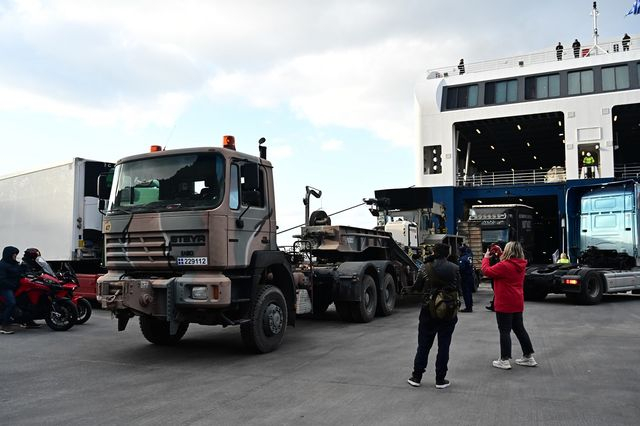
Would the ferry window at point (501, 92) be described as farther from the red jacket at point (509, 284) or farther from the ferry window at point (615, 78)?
the red jacket at point (509, 284)

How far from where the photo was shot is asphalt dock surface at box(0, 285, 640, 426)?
16.5 ft

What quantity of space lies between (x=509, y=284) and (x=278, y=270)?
3570 mm

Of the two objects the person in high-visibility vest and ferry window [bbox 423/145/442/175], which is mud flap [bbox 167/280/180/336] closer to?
ferry window [bbox 423/145/442/175]

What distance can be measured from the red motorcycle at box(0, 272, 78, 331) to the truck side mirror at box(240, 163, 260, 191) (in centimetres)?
524

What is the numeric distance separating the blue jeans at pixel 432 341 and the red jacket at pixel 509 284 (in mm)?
1138

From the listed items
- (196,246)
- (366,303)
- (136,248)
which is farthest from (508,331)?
(136,248)

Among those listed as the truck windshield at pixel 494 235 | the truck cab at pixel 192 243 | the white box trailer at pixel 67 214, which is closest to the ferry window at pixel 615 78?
the truck windshield at pixel 494 235

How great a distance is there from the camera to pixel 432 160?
3809 centimetres

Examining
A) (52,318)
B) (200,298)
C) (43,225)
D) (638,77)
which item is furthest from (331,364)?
(638,77)

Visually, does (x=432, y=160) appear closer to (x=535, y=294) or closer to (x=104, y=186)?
(x=535, y=294)

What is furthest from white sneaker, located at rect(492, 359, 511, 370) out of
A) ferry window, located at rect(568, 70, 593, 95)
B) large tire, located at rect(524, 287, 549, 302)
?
ferry window, located at rect(568, 70, 593, 95)

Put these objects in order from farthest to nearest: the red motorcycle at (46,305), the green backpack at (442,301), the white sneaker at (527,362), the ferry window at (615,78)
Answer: the ferry window at (615,78), the red motorcycle at (46,305), the white sneaker at (527,362), the green backpack at (442,301)

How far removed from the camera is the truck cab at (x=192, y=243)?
23.5ft

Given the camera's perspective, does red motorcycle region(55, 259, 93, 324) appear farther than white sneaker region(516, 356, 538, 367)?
Yes
